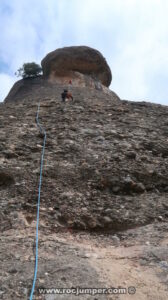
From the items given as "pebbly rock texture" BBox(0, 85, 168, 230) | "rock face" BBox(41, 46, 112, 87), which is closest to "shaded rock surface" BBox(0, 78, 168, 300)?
"pebbly rock texture" BBox(0, 85, 168, 230)

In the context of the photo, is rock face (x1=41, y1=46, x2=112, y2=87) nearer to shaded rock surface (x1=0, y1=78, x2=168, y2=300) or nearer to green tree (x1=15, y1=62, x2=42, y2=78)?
green tree (x1=15, y1=62, x2=42, y2=78)

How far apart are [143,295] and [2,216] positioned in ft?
7.13

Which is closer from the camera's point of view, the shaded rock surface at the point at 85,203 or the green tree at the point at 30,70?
the shaded rock surface at the point at 85,203

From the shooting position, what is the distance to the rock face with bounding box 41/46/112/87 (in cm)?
2122

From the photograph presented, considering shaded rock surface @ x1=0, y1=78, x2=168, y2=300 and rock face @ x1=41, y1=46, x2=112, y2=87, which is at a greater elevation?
rock face @ x1=41, y1=46, x2=112, y2=87

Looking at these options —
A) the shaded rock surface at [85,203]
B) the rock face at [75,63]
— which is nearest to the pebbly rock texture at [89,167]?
the shaded rock surface at [85,203]

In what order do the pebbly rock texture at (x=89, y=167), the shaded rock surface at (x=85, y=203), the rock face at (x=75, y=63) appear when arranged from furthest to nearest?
the rock face at (x=75, y=63) < the pebbly rock texture at (x=89, y=167) < the shaded rock surface at (x=85, y=203)

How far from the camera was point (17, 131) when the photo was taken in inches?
279

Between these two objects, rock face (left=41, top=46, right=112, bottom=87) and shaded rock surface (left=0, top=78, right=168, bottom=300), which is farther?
rock face (left=41, top=46, right=112, bottom=87)

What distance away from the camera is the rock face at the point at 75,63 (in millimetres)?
21219

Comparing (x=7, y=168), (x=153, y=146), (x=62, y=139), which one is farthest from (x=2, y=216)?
(x=153, y=146)

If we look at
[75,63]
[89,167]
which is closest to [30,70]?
[75,63]

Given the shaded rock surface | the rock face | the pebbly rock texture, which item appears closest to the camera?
the shaded rock surface

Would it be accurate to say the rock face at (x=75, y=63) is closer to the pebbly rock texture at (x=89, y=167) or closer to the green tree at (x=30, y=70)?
the green tree at (x=30, y=70)
